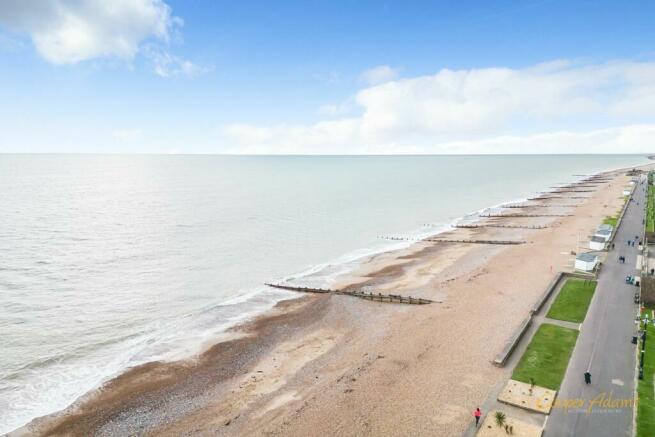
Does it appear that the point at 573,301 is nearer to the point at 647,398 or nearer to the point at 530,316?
the point at 530,316

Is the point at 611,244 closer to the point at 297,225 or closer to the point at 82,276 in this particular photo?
the point at 297,225

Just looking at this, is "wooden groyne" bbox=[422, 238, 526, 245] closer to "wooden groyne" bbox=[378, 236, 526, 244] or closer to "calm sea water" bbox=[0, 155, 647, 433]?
"wooden groyne" bbox=[378, 236, 526, 244]

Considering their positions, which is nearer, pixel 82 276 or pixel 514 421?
pixel 514 421

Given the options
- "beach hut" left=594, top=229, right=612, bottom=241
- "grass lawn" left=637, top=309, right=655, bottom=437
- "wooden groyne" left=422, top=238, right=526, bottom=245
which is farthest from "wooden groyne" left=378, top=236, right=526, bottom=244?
"grass lawn" left=637, top=309, right=655, bottom=437

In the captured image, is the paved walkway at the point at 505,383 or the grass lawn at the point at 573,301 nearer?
the paved walkway at the point at 505,383

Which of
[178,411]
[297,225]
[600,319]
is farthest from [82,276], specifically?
[600,319]

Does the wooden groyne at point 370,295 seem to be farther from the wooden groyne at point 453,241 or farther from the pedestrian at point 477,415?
the wooden groyne at point 453,241

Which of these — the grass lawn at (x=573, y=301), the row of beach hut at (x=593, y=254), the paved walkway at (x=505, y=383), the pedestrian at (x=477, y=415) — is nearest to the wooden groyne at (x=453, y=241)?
the row of beach hut at (x=593, y=254)
